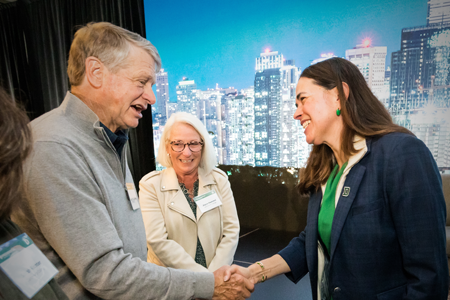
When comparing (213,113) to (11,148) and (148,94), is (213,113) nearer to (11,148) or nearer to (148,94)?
(148,94)

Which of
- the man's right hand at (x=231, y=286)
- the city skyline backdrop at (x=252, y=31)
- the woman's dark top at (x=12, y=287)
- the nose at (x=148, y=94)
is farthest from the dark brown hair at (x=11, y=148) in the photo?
the city skyline backdrop at (x=252, y=31)

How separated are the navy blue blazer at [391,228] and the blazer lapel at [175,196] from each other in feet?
3.21

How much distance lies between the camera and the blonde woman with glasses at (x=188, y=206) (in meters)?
1.74

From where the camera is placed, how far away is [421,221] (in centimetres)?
94

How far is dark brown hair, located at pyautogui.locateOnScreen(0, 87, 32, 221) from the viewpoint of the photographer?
0.50m

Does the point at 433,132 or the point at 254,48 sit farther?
the point at 254,48

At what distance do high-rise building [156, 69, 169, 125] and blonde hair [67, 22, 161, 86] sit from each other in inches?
130

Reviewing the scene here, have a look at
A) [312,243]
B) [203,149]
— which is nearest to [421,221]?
[312,243]

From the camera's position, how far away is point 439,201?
94 cm

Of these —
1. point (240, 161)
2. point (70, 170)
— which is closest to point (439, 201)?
point (70, 170)

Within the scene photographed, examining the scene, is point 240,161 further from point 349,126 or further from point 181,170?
point 349,126

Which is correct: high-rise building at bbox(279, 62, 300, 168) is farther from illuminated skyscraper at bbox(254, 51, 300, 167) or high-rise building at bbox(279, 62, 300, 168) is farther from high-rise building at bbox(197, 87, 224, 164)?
high-rise building at bbox(197, 87, 224, 164)

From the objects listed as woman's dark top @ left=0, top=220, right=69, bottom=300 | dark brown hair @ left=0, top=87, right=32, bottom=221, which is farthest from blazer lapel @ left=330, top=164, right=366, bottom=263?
dark brown hair @ left=0, top=87, right=32, bottom=221

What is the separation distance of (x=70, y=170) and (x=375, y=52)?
137 inches
